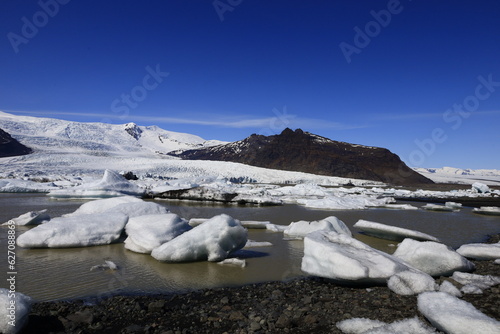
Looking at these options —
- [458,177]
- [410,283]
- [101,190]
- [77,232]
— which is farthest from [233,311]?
[458,177]

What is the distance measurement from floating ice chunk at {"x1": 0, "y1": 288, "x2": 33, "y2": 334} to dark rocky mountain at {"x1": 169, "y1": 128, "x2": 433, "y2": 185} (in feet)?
156

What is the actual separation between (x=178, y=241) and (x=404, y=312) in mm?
2949

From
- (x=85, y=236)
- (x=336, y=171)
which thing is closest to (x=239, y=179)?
(x=336, y=171)

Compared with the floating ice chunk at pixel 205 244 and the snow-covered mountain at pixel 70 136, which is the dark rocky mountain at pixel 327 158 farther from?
the floating ice chunk at pixel 205 244

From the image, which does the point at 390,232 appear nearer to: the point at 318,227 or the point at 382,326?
the point at 318,227

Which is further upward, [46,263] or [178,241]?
[178,241]

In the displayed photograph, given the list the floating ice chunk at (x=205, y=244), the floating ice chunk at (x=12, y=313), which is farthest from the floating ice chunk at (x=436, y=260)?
the floating ice chunk at (x=12, y=313)

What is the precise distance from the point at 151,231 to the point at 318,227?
300cm

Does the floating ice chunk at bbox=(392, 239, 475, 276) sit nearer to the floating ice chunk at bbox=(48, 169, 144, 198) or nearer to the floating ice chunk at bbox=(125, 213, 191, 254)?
the floating ice chunk at bbox=(125, 213, 191, 254)

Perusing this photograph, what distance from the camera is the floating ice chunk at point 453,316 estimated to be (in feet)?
6.88

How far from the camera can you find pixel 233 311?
2.80 meters

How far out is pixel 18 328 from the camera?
7.40ft

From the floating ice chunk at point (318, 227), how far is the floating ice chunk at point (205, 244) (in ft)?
6.47

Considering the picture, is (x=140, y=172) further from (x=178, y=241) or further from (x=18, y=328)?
(x=18, y=328)
